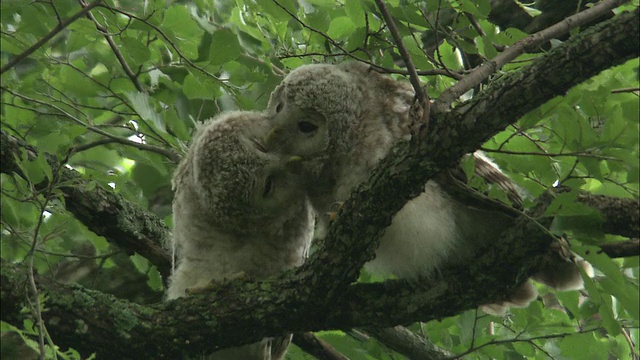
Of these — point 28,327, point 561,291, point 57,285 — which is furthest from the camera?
point 561,291

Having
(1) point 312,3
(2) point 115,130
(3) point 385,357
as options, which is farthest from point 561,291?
(2) point 115,130

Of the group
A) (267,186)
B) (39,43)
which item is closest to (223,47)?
(267,186)

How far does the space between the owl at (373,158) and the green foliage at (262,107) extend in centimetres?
16

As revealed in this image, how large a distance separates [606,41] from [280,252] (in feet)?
6.01

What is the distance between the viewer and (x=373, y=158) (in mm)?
3152

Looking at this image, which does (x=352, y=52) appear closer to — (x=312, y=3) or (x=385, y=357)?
(x=312, y=3)

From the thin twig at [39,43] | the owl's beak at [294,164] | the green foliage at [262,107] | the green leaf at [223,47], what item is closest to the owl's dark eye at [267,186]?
the owl's beak at [294,164]

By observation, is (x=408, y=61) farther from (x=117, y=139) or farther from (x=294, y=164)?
(x=117, y=139)

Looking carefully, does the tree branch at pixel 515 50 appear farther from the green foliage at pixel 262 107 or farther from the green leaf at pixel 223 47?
the green leaf at pixel 223 47

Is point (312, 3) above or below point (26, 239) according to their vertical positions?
above

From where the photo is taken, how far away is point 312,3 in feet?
11.6

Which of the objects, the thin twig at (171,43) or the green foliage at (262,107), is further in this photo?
the thin twig at (171,43)

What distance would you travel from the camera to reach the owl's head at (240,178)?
3242 mm

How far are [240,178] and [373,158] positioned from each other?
1.99 ft
